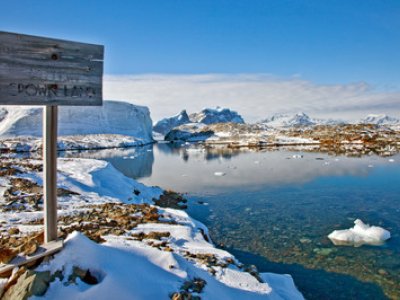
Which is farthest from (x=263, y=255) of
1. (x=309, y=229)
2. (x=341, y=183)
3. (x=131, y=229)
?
(x=341, y=183)

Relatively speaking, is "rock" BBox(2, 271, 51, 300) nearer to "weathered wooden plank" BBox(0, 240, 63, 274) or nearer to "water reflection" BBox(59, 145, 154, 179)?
"weathered wooden plank" BBox(0, 240, 63, 274)

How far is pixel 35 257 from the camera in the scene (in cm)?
409

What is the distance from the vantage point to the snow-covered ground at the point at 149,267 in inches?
159

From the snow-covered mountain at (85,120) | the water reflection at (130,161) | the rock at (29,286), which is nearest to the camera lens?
the rock at (29,286)

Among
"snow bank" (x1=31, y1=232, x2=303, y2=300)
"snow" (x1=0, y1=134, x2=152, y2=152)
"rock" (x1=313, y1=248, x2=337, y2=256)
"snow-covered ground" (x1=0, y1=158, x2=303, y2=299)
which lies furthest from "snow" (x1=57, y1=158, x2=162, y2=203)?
"snow" (x1=0, y1=134, x2=152, y2=152)

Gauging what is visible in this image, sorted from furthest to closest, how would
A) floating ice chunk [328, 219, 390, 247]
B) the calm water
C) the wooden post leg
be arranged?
floating ice chunk [328, 219, 390, 247]
the calm water
the wooden post leg

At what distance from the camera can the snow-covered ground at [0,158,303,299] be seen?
4027mm

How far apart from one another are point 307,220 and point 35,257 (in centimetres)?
1258

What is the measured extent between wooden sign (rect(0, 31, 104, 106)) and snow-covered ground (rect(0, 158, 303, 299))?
211cm

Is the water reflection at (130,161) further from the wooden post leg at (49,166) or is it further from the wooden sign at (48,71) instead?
the wooden sign at (48,71)

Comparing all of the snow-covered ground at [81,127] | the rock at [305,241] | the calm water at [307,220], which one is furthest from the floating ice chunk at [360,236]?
the snow-covered ground at [81,127]

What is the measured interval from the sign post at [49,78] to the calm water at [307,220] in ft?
23.4

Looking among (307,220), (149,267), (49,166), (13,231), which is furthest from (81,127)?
(149,267)

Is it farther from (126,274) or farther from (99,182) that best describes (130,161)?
(126,274)
